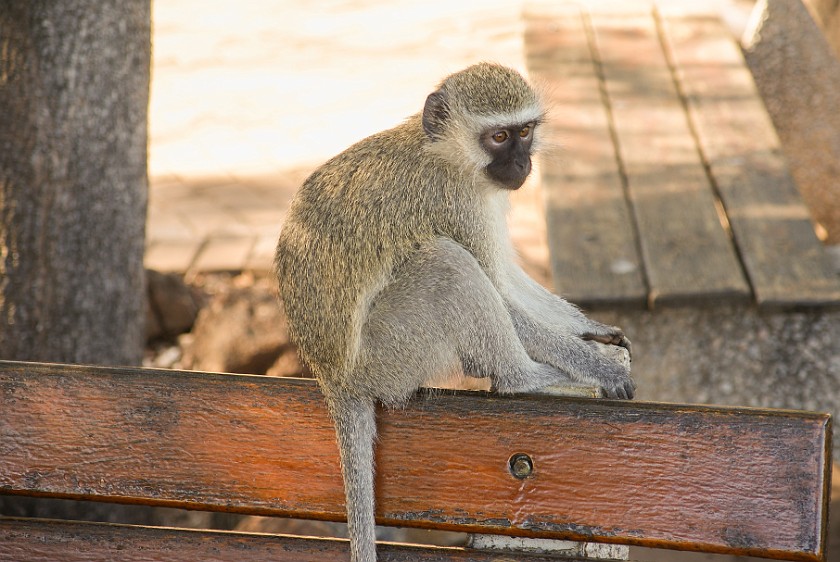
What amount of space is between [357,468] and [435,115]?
3.57ft

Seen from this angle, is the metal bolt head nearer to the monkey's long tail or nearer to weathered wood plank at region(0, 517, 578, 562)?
weathered wood plank at region(0, 517, 578, 562)

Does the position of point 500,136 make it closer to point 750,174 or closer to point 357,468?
point 357,468

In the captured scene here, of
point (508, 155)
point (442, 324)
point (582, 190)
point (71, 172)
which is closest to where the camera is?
point (442, 324)

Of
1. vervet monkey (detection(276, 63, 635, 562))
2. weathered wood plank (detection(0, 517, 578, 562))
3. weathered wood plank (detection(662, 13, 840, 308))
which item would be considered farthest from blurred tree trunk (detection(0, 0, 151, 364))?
weathered wood plank (detection(662, 13, 840, 308))

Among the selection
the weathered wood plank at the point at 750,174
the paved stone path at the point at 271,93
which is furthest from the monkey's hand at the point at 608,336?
the paved stone path at the point at 271,93

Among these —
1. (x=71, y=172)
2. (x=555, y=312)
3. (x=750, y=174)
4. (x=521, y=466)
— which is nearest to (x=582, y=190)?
(x=750, y=174)

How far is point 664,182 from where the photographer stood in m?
4.59

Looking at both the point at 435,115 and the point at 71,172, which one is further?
the point at 71,172

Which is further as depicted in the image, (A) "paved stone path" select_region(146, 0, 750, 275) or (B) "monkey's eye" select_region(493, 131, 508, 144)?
(A) "paved stone path" select_region(146, 0, 750, 275)

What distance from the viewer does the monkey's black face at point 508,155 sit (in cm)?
271

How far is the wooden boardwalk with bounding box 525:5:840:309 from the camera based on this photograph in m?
3.81

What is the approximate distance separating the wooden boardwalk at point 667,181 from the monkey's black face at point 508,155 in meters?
0.48

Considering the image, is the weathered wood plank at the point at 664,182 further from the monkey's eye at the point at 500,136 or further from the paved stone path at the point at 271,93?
the monkey's eye at the point at 500,136

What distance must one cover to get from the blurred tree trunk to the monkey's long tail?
1889 mm
